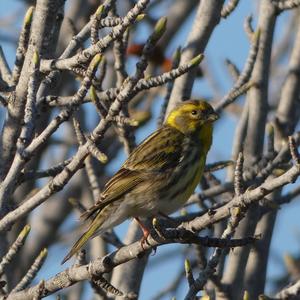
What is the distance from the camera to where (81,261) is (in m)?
5.27

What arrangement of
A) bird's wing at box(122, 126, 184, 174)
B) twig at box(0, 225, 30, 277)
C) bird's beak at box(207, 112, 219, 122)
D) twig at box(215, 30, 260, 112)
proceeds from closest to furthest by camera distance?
twig at box(0, 225, 30, 277) → twig at box(215, 30, 260, 112) → bird's wing at box(122, 126, 184, 174) → bird's beak at box(207, 112, 219, 122)

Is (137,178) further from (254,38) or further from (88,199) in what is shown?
(88,199)

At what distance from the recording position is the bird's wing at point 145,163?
262 inches

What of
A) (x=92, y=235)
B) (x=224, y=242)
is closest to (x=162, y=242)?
(x=224, y=242)

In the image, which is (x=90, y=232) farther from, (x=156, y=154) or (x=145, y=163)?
(x=156, y=154)

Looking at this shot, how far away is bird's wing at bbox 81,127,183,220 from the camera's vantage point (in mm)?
6648

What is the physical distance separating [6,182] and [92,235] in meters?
1.20

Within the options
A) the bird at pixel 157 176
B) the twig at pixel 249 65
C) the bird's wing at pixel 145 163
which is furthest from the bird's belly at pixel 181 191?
the twig at pixel 249 65

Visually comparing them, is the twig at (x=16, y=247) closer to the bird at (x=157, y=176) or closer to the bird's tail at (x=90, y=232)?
the bird's tail at (x=90, y=232)

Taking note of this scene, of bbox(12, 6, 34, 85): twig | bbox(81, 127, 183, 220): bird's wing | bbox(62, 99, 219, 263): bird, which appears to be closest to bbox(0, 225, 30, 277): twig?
bbox(62, 99, 219, 263): bird

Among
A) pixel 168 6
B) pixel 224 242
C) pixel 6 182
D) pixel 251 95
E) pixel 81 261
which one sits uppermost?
pixel 168 6

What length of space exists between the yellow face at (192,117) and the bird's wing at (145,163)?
7.0 inches

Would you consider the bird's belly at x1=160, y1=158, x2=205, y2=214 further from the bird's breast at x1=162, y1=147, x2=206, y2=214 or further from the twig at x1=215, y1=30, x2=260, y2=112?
the twig at x1=215, y1=30, x2=260, y2=112

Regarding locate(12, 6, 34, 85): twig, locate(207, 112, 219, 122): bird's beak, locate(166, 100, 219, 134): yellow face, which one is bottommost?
locate(12, 6, 34, 85): twig
